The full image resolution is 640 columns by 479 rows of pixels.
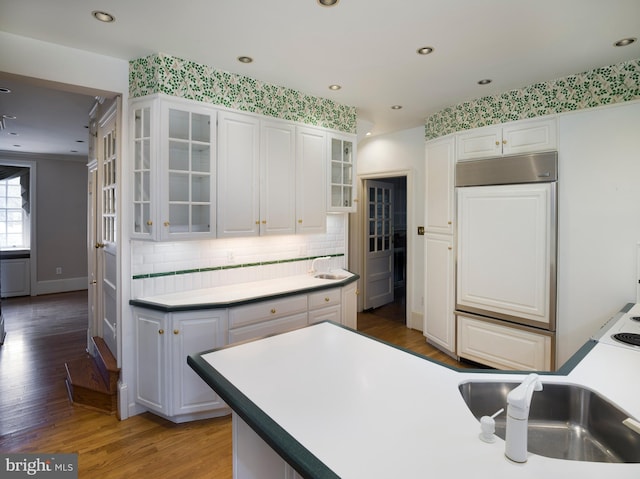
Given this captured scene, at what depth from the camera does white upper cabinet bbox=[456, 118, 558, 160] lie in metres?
3.08

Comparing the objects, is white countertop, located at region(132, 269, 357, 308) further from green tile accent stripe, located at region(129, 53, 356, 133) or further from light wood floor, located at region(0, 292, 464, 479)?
green tile accent stripe, located at region(129, 53, 356, 133)

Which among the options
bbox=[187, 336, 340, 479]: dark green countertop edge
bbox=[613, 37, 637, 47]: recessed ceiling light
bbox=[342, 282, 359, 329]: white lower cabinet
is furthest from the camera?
bbox=[342, 282, 359, 329]: white lower cabinet

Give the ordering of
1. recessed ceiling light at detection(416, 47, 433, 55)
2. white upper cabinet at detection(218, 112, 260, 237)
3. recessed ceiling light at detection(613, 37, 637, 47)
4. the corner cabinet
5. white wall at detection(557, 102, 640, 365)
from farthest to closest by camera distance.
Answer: white upper cabinet at detection(218, 112, 260, 237)
white wall at detection(557, 102, 640, 365)
the corner cabinet
recessed ceiling light at detection(416, 47, 433, 55)
recessed ceiling light at detection(613, 37, 637, 47)

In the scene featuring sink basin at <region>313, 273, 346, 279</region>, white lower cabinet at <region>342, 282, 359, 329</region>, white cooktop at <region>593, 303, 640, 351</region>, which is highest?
sink basin at <region>313, 273, 346, 279</region>

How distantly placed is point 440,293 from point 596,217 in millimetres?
1614

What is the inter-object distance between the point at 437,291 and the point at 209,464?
2.83 metres

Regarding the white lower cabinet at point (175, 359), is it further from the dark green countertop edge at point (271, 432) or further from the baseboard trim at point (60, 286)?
the baseboard trim at point (60, 286)

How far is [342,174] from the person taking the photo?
3.86 meters

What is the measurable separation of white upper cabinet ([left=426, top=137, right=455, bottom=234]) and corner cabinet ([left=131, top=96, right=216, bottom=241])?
241 cm

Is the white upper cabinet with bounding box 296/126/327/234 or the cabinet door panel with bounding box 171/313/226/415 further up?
the white upper cabinet with bounding box 296/126/327/234

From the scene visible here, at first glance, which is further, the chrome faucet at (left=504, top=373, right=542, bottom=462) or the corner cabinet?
the corner cabinet

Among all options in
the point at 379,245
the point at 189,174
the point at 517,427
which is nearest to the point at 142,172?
the point at 189,174

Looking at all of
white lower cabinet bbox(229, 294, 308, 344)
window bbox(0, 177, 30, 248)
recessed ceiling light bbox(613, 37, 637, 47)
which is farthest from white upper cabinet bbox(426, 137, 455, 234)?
window bbox(0, 177, 30, 248)

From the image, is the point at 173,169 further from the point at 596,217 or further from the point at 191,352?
the point at 596,217
